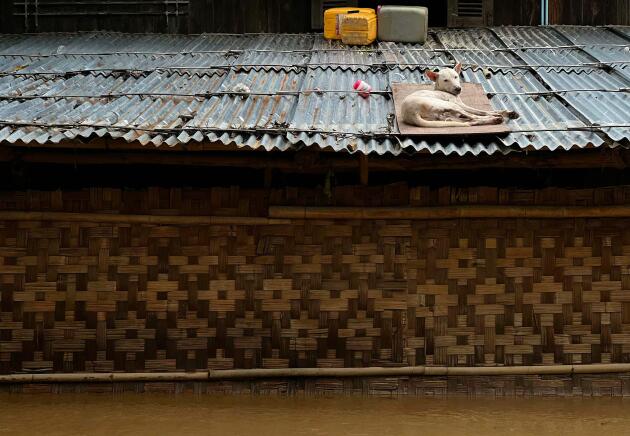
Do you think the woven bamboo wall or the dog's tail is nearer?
the dog's tail

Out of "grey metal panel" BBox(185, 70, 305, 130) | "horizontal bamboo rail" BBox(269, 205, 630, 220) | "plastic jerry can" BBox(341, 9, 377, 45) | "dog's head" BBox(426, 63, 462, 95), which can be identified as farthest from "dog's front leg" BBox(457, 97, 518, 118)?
"plastic jerry can" BBox(341, 9, 377, 45)

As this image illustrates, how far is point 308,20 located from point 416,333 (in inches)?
186

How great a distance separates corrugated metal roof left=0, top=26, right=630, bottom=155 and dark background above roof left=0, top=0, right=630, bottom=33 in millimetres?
287

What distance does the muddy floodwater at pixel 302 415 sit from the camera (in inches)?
215

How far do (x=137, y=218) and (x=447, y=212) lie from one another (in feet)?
8.08

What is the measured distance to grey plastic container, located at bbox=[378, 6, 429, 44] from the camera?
869 centimetres

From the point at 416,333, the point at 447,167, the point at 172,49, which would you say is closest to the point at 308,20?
the point at 172,49

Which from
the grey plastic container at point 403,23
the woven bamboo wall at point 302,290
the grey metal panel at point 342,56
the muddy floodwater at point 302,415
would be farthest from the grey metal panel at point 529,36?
the muddy floodwater at point 302,415

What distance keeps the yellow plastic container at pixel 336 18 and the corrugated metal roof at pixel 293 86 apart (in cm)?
17

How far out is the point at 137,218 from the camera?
6297mm

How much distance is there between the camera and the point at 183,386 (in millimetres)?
6254

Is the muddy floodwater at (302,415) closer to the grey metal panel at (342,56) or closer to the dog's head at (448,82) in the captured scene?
the dog's head at (448,82)

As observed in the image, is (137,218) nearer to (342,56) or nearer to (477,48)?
(342,56)

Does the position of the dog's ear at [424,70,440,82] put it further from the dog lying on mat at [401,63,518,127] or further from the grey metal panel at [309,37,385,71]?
the grey metal panel at [309,37,385,71]
